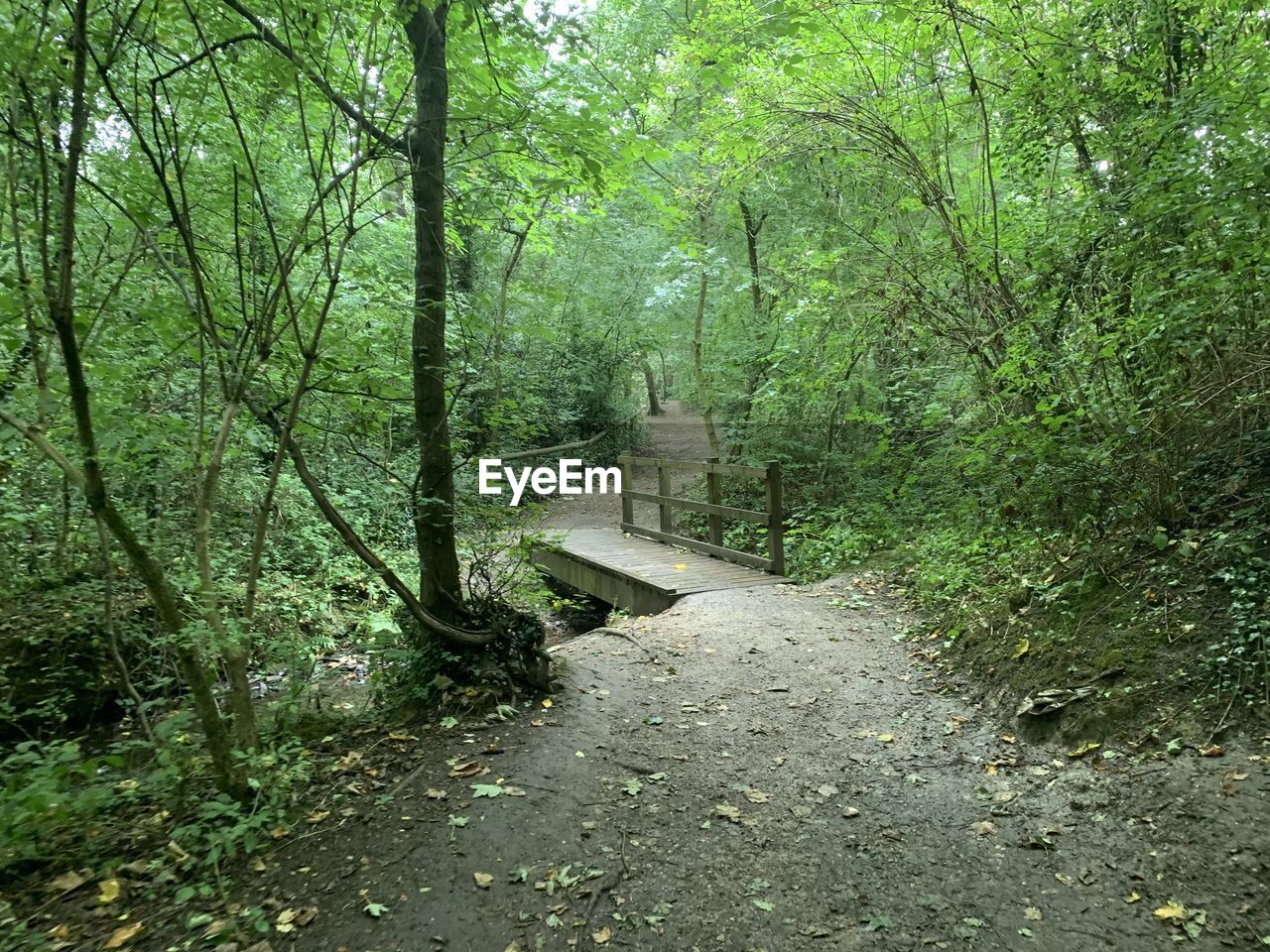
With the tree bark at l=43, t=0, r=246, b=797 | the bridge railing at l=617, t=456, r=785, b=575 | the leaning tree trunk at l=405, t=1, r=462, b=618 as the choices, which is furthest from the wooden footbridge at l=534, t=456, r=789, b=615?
the tree bark at l=43, t=0, r=246, b=797

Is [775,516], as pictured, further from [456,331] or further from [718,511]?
[456,331]

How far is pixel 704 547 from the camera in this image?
9.34 metres

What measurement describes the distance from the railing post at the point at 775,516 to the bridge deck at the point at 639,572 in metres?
0.21

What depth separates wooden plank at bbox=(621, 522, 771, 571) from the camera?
8391 mm

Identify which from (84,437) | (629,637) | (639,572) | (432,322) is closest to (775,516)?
(639,572)

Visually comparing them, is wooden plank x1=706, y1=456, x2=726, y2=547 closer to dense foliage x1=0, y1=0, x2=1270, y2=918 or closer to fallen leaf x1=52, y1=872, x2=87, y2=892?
dense foliage x1=0, y1=0, x2=1270, y2=918

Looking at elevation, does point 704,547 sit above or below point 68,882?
above

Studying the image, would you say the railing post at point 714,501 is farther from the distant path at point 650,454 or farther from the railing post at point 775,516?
the distant path at point 650,454

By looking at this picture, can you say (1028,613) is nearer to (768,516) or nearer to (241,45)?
(768,516)

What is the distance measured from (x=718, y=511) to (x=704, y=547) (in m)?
0.75

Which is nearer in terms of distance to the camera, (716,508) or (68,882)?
(68,882)

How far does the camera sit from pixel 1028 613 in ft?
15.1

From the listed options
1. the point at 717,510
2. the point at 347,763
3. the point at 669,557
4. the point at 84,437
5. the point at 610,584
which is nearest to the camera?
the point at 84,437

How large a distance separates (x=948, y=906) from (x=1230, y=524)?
2.82 meters
